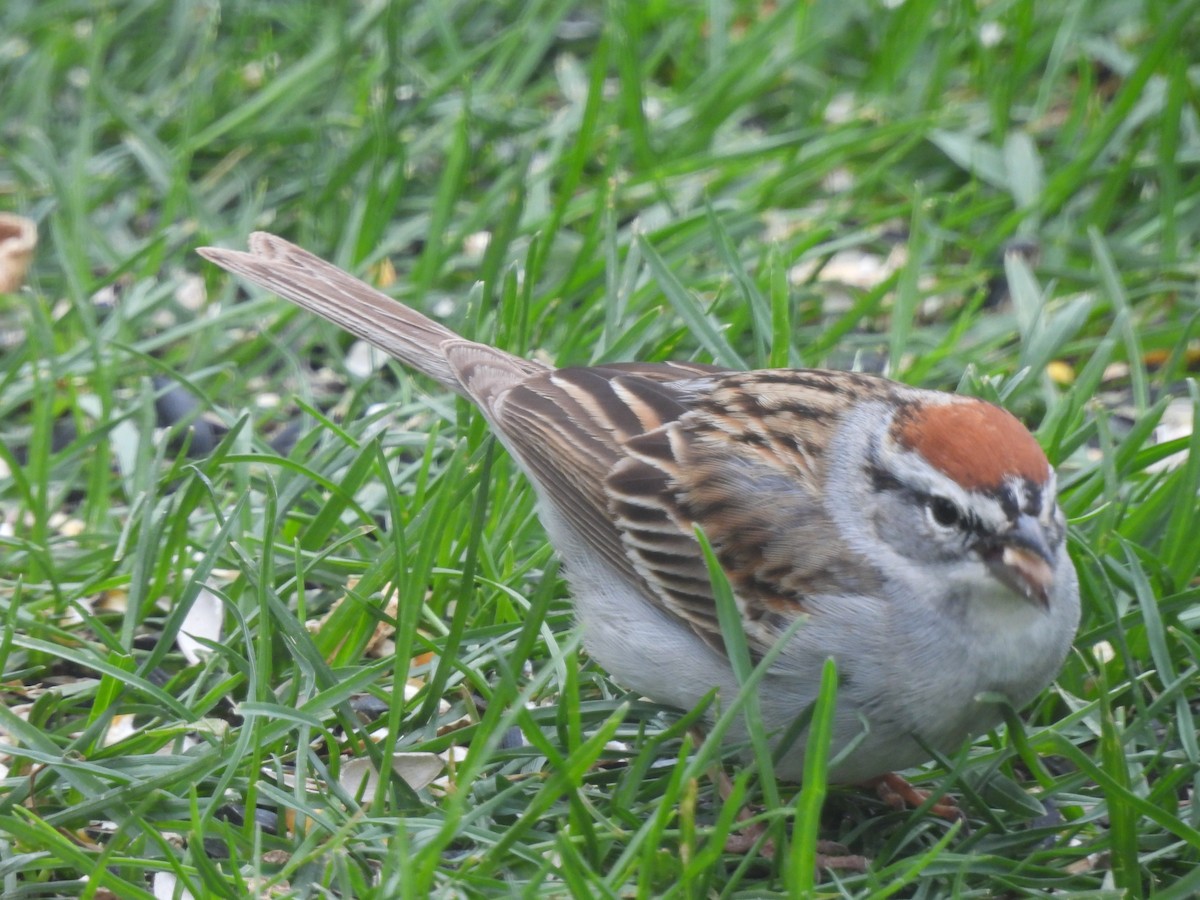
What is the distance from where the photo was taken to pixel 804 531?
268 cm

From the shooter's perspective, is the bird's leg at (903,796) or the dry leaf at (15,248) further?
the dry leaf at (15,248)

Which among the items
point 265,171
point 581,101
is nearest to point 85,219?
point 265,171

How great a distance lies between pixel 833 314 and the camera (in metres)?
4.33

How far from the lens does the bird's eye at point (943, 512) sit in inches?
96.4

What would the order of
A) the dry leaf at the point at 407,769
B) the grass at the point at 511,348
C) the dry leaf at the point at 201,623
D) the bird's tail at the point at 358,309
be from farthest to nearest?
the bird's tail at the point at 358,309 → the dry leaf at the point at 201,623 → the dry leaf at the point at 407,769 → the grass at the point at 511,348

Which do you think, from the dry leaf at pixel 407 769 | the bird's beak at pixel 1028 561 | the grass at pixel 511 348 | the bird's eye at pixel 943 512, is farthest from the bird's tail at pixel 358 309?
the bird's beak at pixel 1028 561

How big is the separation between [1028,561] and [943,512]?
0.16 metres

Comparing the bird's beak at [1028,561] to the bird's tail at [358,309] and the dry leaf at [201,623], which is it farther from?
the dry leaf at [201,623]

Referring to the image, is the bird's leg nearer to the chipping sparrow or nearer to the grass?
the grass

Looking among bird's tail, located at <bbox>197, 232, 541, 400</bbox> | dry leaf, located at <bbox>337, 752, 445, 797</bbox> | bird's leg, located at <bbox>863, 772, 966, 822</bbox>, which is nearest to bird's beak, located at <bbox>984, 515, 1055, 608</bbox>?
bird's leg, located at <bbox>863, 772, 966, 822</bbox>

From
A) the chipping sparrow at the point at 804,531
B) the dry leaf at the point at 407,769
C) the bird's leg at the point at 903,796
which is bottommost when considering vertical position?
the bird's leg at the point at 903,796

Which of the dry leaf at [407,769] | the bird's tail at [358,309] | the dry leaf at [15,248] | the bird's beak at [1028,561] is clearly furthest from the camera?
the dry leaf at [15,248]

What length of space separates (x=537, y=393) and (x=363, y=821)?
0.93 metres

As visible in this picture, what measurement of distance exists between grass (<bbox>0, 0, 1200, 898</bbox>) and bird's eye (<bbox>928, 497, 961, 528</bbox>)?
34cm
